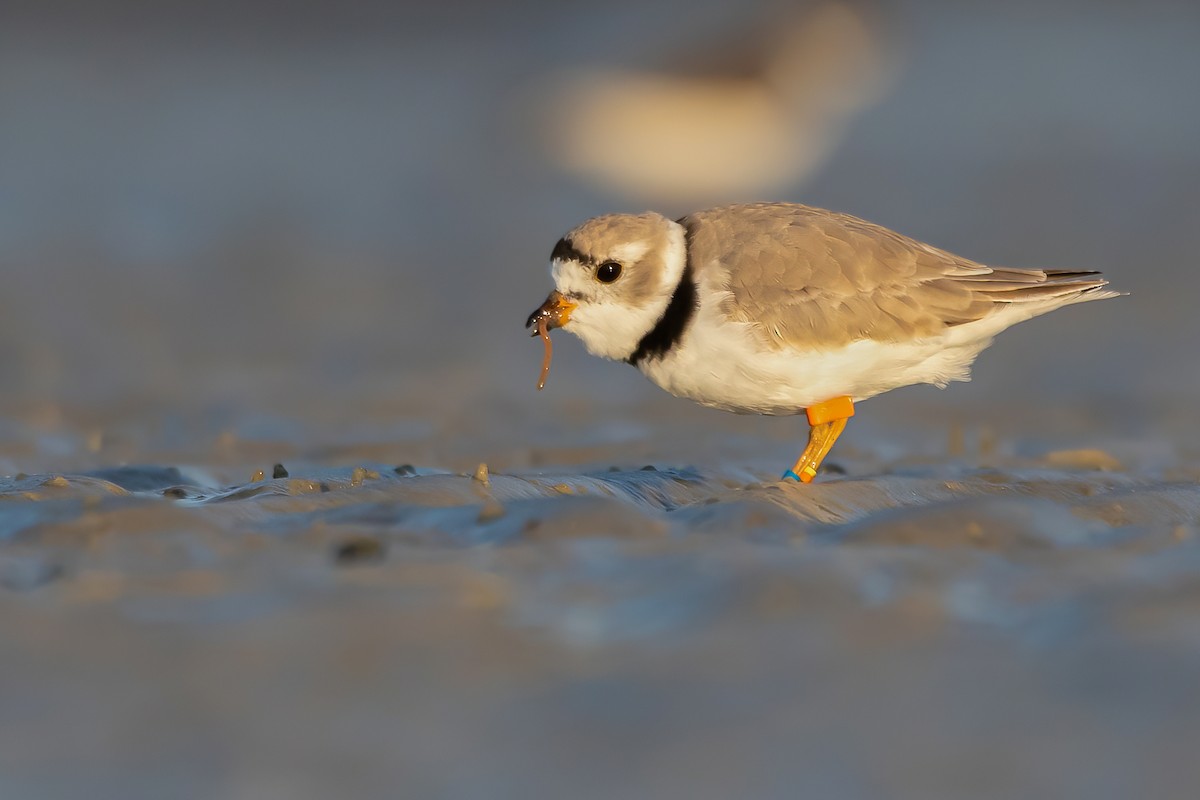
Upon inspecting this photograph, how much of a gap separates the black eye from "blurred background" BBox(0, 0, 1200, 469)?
6.05ft

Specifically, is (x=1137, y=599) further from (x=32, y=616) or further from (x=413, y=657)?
(x=32, y=616)

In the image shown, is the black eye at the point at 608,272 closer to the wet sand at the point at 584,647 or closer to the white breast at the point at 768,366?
the white breast at the point at 768,366

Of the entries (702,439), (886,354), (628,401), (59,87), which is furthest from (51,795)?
(59,87)

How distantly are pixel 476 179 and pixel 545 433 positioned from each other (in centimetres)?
615

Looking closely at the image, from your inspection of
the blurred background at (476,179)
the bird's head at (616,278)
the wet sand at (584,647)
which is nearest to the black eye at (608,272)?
the bird's head at (616,278)

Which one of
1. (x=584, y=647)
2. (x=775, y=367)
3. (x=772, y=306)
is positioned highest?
(x=772, y=306)

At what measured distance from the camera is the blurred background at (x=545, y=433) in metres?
3.14

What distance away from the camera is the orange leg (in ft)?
19.8

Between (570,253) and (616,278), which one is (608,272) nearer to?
(616,278)

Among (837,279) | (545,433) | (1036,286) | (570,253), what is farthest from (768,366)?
(545,433)

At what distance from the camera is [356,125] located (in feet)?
50.2

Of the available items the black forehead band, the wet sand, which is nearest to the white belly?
the black forehead band

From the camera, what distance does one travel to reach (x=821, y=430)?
612 cm

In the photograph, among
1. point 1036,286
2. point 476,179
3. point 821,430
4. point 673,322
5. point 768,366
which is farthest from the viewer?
point 476,179
